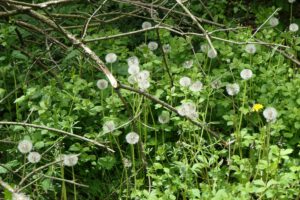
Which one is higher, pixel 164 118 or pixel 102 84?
pixel 102 84

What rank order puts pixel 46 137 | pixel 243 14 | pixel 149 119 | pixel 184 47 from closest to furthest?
1. pixel 46 137
2. pixel 149 119
3. pixel 184 47
4. pixel 243 14

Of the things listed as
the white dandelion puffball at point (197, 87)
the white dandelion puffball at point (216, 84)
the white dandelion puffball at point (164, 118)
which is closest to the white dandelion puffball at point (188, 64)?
the white dandelion puffball at point (216, 84)

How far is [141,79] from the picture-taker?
3.11 meters

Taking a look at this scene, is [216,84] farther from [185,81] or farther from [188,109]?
[188,109]

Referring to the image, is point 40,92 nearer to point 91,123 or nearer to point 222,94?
point 91,123

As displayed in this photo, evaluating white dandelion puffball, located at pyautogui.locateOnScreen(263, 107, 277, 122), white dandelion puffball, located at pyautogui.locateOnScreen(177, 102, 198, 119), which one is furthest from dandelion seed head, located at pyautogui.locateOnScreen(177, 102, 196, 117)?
white dandelion puffball, located at pyautogui.locateOnScreen(263, 107, 277, 122)

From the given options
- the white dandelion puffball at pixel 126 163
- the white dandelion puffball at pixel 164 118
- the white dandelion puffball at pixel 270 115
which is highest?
the white dandelion puffball at pixel 270 115

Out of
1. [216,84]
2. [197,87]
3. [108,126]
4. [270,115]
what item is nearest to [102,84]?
[108,126]

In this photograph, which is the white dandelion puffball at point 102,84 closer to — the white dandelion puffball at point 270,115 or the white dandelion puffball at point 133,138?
the white dandelion puffball at point 133,138

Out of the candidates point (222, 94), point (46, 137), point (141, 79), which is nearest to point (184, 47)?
point (222, 94)

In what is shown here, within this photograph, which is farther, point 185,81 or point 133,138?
point 185,81

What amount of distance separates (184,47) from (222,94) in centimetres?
57

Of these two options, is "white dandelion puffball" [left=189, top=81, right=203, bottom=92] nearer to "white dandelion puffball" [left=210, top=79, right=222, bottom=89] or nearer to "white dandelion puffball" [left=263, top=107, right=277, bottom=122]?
"white dandelion puffball" [left=210, top=79, right=222, bottom=89]

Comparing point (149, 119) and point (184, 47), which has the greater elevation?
point (184, 47)
